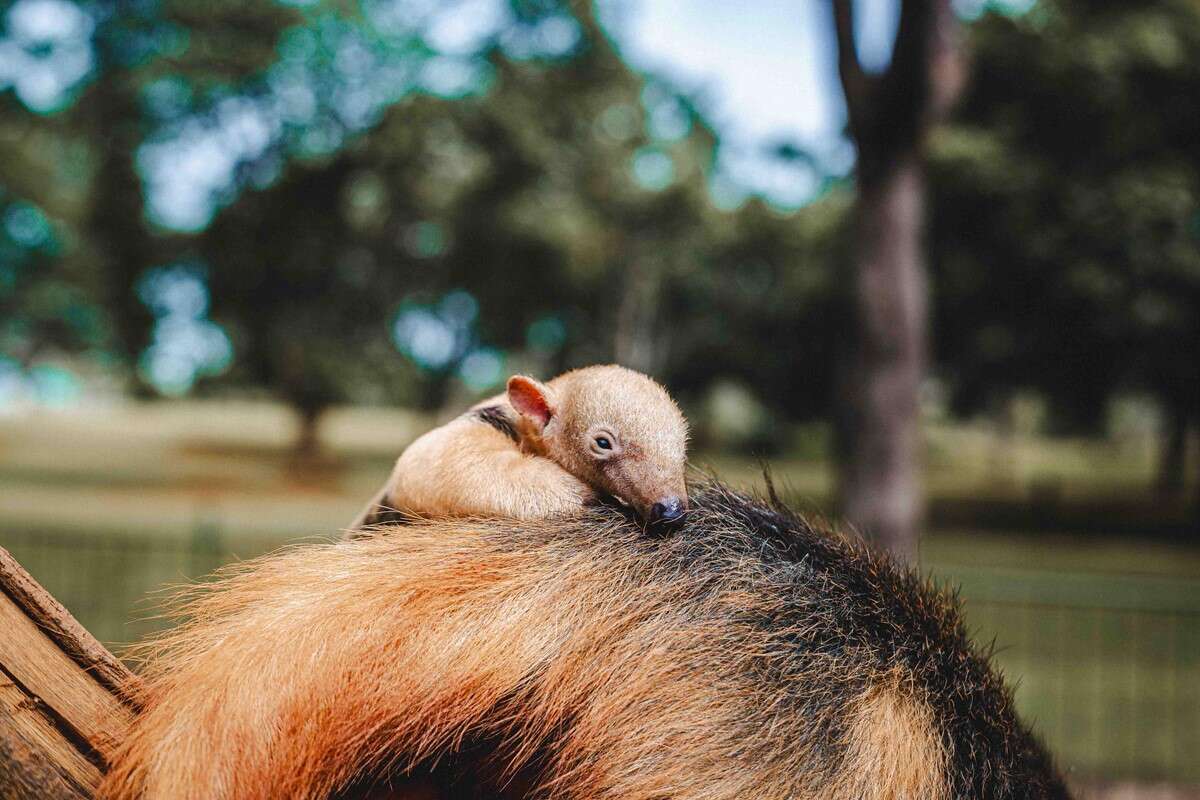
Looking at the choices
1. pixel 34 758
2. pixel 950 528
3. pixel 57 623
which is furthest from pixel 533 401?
pixel 950 528

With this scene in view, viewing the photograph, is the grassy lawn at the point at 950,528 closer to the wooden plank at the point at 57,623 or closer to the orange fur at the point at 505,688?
the wooden plank at the point at 57,623

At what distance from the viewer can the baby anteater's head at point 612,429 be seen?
6.97 ft

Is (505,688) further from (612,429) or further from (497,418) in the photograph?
(497,418)

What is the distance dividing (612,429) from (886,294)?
6.98m

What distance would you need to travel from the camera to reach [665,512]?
75.3 inches

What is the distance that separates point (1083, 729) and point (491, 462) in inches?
438

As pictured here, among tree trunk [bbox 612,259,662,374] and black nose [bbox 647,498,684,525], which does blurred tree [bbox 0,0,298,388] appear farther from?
black nose [bbox 647,498,684,525]

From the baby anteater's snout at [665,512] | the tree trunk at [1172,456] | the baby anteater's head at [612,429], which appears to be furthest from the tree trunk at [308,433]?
the baby anteater's snout at [665,512]

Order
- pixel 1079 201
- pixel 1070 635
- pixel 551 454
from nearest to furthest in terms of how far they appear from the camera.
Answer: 1. pixel 551 454
2. pixel 1070 635
3. pixel 1079 201

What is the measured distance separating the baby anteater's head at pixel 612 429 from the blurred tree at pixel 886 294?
646 centimetres

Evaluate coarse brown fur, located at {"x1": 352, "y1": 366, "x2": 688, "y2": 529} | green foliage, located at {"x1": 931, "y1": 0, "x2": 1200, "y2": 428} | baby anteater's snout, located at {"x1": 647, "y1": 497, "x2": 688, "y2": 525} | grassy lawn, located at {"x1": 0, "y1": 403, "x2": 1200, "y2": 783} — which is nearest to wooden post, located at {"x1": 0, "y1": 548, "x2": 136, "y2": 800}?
grassy lawn, located at {"x1": 0, "y1": 403, "x2": 1200, "y2": 783}

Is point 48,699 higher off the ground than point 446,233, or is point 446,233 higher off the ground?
point 446,233

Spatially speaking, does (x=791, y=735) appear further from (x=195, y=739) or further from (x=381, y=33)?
(x=381, y=33)

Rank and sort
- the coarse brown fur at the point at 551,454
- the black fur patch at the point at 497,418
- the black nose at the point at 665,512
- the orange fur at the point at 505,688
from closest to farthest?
the orange fur at the point at 505,688 < the black nose at the point at 665,512 < the coarse brown fur at the point at 551,454 < the black fur patch at the point at 497,418
